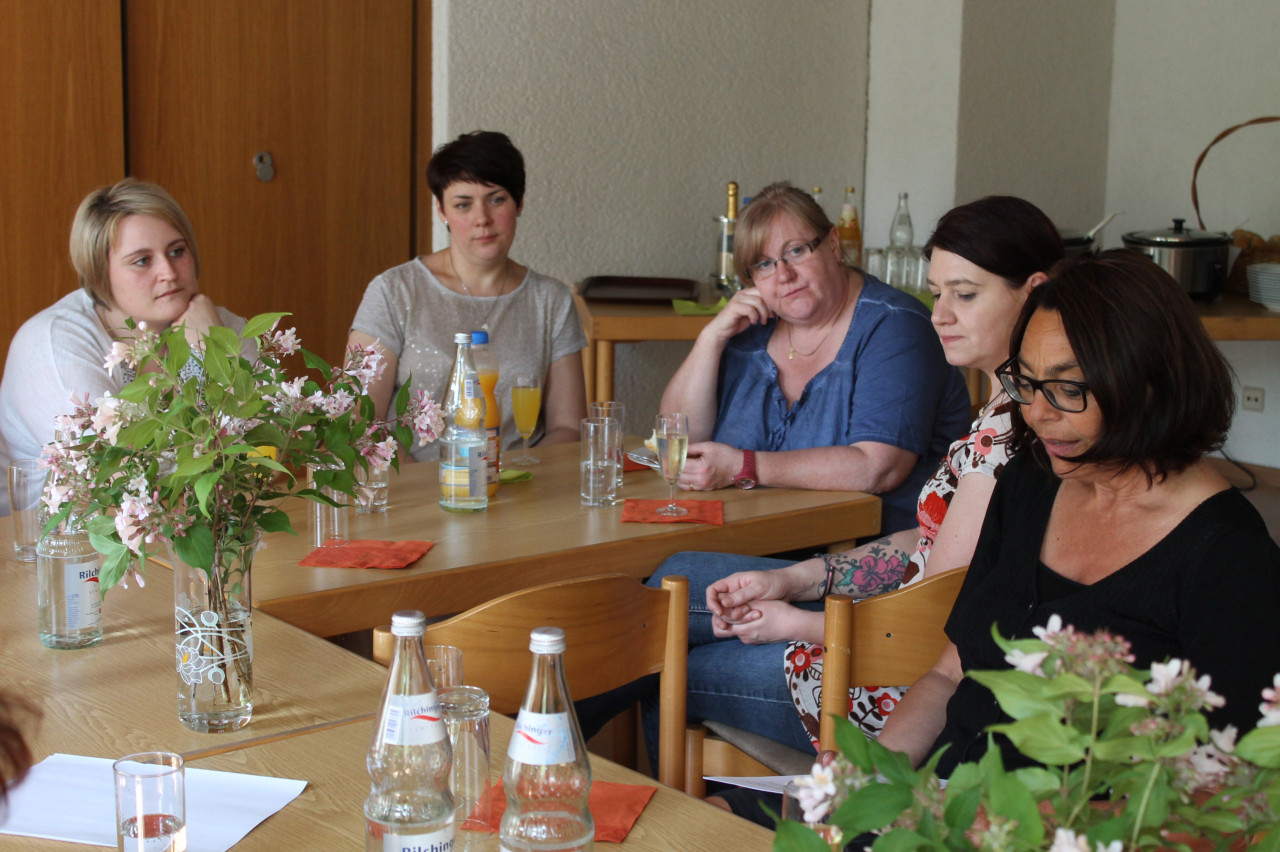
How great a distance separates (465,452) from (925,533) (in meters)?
0.75

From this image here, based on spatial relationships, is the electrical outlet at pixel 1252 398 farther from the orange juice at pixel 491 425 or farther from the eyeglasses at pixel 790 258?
the orange juice at pixel 491 425

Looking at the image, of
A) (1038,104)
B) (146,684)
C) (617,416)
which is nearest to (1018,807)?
(146,684)

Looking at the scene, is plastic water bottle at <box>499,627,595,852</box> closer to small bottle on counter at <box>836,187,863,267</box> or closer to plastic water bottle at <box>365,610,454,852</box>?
plastic water bottle at <box>365,610,454,852</box>

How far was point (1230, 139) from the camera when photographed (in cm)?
446

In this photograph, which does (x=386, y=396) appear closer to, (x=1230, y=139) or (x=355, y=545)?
(x=355, y=545)

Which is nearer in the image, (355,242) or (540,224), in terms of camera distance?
(355,242)

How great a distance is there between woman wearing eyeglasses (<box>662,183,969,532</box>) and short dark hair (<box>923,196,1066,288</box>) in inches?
19.7

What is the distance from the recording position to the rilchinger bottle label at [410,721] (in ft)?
2.85

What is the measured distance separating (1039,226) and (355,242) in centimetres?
240

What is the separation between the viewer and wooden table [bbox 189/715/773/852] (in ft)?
3.18

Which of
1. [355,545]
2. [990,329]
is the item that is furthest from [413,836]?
[990,329]

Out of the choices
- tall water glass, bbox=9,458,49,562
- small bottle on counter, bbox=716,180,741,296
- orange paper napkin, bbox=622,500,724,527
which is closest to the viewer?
tall water glass, bbox=9,458,49,562

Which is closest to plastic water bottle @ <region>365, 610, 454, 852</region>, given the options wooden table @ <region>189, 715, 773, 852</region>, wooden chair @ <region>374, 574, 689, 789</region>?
wooden table @ <region>189, 715, 773, 852</region>

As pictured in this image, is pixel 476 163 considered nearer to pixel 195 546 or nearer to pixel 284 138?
pixel 284 138
